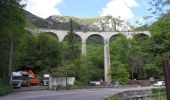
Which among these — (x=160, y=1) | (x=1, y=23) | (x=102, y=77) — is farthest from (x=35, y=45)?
(x=160, y=1)

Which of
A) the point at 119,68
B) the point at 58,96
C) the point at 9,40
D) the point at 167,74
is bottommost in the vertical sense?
the point at 58,96

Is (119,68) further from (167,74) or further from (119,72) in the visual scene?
(167,74)

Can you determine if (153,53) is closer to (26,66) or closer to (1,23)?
(1,23)

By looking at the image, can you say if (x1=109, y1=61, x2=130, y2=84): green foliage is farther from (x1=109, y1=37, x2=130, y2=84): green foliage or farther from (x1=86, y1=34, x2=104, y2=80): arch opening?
(x1=86, y1=34, x2=104, y2=80): arch opening

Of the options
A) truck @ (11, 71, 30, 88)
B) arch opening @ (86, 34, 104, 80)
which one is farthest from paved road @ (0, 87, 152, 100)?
arch opening @ (86, 34, 104, 80)

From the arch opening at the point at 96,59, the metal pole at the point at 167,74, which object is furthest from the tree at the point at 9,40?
the arch opening at the point at 96,59

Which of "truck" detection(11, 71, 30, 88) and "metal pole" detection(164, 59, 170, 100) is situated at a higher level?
"truck" detection(11, 71, 30, 88)

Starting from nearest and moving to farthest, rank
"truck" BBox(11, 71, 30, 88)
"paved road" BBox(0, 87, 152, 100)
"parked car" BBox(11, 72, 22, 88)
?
"paved road" BBox(0, 87, 152, 100) < "parked car" BBox(11, 72, 22, 88) < "truck" BBox(11, 71, 30, 88)

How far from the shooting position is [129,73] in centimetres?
8094

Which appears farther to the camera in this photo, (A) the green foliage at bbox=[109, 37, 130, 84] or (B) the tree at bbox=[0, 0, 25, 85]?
(A) the green foliage at bbox=[109, 37, 130, 84]

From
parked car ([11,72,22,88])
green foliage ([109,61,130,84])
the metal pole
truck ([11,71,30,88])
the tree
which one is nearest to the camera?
the metal pole

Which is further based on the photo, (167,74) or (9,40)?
(9,40)

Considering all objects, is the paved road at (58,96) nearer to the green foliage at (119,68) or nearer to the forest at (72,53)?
the forest at (72,53)

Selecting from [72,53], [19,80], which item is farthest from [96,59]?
[19,80]
